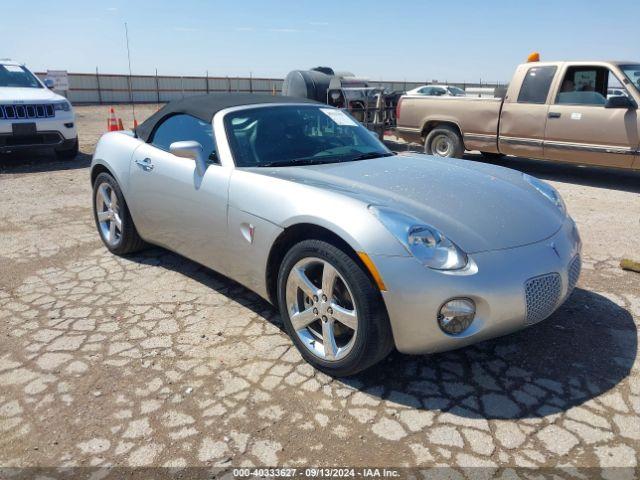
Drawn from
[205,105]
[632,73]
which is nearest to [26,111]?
[205,105]

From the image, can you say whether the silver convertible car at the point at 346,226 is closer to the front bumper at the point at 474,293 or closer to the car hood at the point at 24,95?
the front bumper at the point at 474,293

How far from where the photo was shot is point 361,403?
105 inches

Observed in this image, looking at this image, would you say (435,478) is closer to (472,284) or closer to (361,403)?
(361,403)

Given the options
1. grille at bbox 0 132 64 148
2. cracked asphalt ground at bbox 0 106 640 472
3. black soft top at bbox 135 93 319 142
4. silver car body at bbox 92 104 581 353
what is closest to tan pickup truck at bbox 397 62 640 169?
cracked asphalt ground at bbox 0 106 640 472

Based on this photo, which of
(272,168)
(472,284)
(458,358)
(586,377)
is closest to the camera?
(472,284)

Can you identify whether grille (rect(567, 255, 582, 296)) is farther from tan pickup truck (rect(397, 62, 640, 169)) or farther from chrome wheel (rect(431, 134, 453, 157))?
chrome wheel (rect(431, 134, 453, 157))

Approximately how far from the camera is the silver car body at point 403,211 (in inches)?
99.6

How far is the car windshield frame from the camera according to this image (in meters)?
7.50

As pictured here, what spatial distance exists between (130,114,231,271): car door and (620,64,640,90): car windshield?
655 centimetres

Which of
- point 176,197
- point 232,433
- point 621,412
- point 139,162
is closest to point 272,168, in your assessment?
point 176,197

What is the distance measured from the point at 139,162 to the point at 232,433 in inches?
100

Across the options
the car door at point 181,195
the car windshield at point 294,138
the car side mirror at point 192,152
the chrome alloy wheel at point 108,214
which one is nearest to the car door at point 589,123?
the car windshield at point 294,138

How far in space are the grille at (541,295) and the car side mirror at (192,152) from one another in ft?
7.15

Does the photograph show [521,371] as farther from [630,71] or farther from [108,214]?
[630,71]
